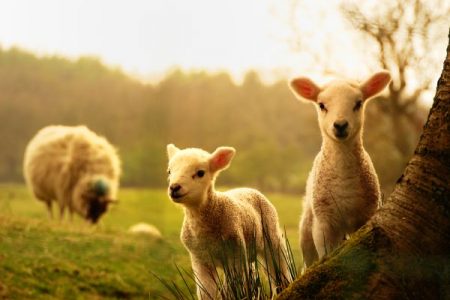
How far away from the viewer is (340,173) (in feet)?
10.7

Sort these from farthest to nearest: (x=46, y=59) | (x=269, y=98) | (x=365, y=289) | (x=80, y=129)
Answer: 1. (x=46, y=59)
2. (x=269, y=98)
3. (x=80, y=129)
4. (x=365, y=289)

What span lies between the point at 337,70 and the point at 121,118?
7345 millimetres

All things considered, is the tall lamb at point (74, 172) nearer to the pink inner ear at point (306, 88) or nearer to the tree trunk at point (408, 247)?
the pink inner ear at point (306, 88)

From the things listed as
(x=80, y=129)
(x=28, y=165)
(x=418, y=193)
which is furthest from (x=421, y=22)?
(x=28, y=165)

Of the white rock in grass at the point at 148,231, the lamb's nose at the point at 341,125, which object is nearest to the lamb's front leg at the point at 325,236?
the lamb's nose at the point at 341,125

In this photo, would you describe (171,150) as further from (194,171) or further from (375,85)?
(375,85)

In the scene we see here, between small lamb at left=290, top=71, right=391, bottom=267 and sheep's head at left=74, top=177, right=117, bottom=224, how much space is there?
27.1 ft

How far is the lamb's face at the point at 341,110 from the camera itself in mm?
2963

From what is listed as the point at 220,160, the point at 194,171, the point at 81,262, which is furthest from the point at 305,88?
the point at 81,262

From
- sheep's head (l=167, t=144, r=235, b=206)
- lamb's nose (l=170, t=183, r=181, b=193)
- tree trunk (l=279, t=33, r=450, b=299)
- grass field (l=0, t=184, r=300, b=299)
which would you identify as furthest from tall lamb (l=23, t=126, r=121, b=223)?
Answer: tree trunk (l=279, t=33, r=450, b=299)

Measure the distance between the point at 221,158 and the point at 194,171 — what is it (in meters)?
0.14

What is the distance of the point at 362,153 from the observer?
130 inches

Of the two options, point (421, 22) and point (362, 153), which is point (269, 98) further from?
point (362, 153)

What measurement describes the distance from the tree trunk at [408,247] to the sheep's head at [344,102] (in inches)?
14.4
